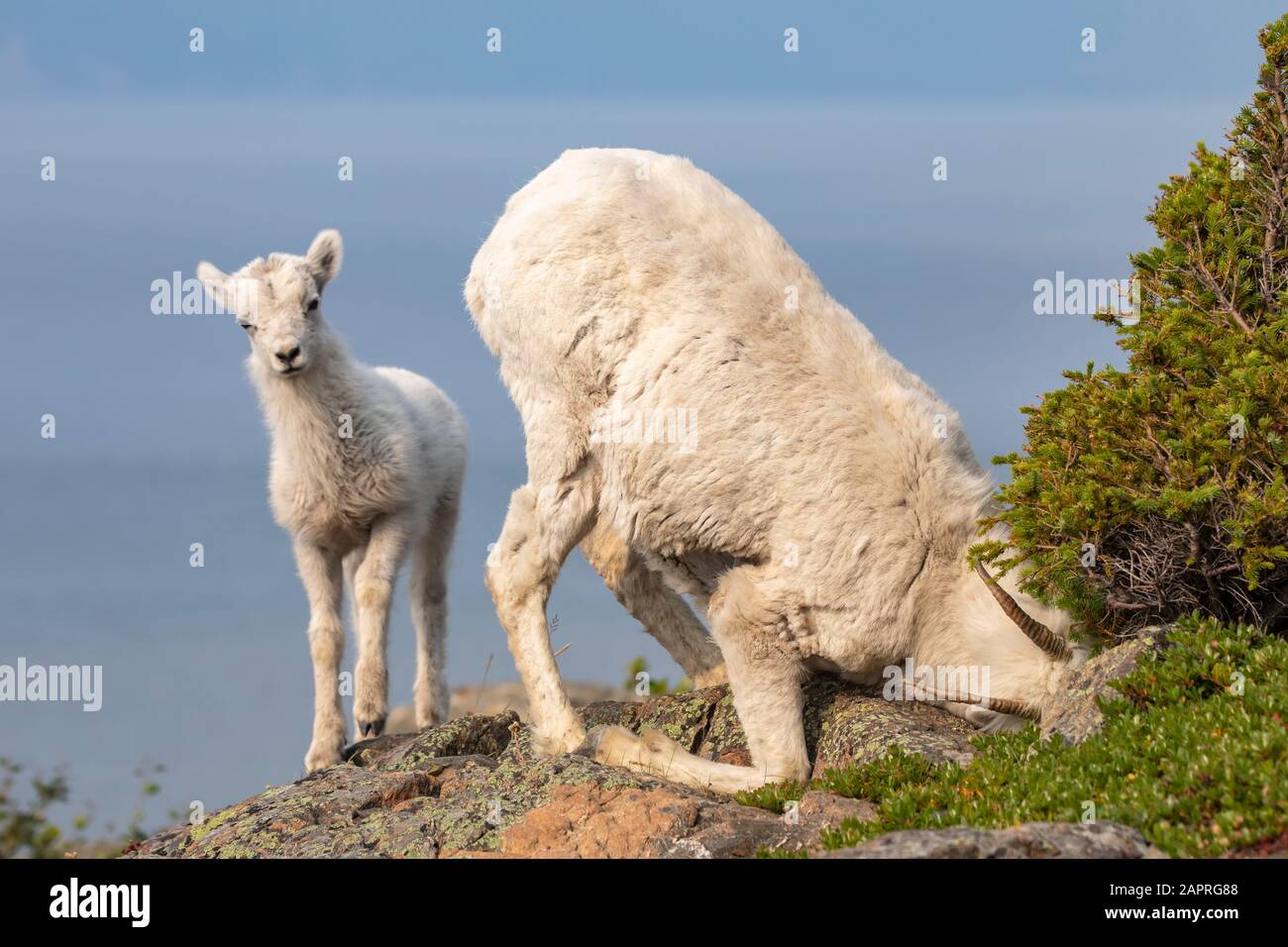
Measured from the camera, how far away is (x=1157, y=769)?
7.16 m

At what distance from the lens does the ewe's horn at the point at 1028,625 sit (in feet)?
29.2

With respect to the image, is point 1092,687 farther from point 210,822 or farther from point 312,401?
point 312,401

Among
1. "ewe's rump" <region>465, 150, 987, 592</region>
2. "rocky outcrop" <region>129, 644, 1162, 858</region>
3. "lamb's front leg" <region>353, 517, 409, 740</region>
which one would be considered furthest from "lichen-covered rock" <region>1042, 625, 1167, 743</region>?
"lamb's front leg" <region>353, 517, 409, 740</region>

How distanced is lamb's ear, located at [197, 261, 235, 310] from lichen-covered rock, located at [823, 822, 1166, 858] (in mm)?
8293

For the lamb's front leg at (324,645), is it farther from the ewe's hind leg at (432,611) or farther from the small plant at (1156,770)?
the small plant at (1156,770)

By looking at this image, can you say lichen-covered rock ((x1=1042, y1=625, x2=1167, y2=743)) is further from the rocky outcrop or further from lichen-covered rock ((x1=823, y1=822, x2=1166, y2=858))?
lichen-covered rock ((x1=823, y1=822, x2=1166, y2=858))

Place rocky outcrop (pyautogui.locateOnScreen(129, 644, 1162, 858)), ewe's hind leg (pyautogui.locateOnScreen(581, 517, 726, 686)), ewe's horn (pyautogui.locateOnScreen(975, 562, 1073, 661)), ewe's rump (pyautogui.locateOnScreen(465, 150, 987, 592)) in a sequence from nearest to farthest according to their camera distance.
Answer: rocky outcrop (pyautogui.locateOnScreen(129, 644, 1162, 858)) → ewe's horn (pyautogui.locateOnScreen(975, 562, 1073, 661)) → ewe's rump (pyautogui.locateOnScreen(465, 150, 987, 592)) → ewe's hind leg (pyautogui.locateOnScreen(581, 517, 726, 686))

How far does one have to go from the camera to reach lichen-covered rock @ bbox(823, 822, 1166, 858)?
5.86m

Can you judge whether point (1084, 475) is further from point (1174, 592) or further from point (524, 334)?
point (524, 334)

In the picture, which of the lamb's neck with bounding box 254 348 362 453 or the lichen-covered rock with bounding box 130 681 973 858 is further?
the lamb's neck with bounding box 254 348 362 453

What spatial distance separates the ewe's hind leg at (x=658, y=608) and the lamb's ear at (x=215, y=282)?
403cm

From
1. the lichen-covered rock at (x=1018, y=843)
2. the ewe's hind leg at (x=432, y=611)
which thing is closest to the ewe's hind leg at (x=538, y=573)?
the ewe's hind leg at (x=432, y=611)

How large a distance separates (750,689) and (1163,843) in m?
3.49

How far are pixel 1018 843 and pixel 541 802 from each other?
10.8 ft
